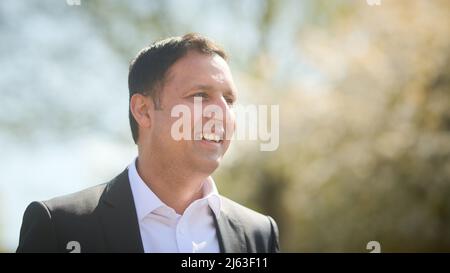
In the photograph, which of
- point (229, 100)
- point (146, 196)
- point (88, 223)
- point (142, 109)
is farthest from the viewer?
point (142, 109)

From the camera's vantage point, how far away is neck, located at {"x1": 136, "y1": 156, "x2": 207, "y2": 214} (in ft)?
8.43

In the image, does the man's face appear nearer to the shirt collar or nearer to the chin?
the chin

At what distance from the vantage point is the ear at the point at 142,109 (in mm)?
2670

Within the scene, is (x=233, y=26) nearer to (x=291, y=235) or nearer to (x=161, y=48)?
(x=291, y=235)

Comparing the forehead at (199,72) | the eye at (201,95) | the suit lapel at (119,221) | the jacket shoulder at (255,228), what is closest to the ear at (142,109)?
the forehead at (199,72)

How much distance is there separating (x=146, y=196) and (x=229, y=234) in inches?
15.7

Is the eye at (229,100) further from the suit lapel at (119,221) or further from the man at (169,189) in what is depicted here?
the suit lapel at (119,221)

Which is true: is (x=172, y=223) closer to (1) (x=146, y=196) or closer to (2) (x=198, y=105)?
(1) (x=146, y=196)

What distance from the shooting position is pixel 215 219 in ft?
8.37

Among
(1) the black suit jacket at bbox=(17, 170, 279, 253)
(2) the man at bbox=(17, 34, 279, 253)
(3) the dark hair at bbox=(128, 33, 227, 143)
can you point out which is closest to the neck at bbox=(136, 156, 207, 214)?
(2) the man at bbox=(17, 34, 279, 253)

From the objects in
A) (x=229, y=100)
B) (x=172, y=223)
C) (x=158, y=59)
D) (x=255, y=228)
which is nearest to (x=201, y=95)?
(x=229, y=100)

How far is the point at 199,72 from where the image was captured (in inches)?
98.5
